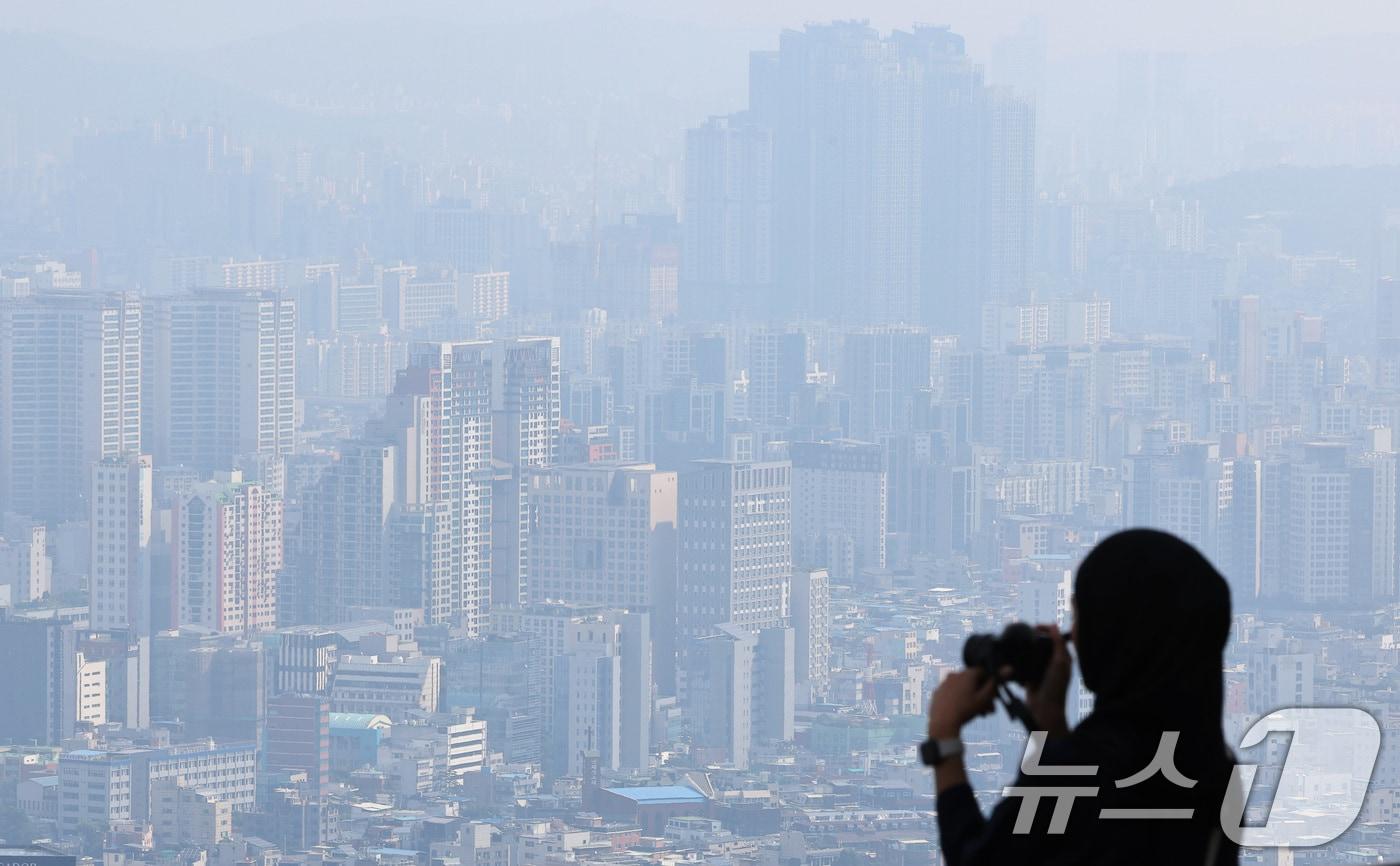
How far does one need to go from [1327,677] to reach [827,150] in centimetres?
1181

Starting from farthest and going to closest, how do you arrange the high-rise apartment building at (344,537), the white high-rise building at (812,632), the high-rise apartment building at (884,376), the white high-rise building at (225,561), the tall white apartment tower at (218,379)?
the high-rise apartment building at (884,376) → the tall white apartment tower at (218,379) → the high-rise apartment building at (344,537) → the white high-rise building at (225,561) → the white high-rise building at (812,632)

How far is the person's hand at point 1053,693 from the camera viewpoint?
55 cm

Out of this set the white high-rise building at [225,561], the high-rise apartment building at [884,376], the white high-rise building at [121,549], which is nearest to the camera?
the white high-rise building at [121,549]

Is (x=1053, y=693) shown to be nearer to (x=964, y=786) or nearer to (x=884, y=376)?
(x=964, y=786)

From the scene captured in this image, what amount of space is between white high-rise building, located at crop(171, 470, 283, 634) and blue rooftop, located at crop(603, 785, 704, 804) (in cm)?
366

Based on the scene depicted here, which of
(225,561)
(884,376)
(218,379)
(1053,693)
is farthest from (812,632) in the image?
(1053,693)

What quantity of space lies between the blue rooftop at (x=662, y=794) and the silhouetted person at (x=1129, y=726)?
1060 cm

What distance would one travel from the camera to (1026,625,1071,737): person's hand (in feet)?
1.82

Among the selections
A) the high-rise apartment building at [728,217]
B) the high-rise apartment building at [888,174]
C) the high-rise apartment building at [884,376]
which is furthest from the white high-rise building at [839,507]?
the high-rise apartment building at [888,174]

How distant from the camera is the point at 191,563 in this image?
46.9 feet

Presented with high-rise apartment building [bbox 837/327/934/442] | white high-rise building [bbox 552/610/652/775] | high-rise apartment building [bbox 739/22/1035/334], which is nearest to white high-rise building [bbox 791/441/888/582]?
high-rise apartment building [bbox 837/327/934/442]

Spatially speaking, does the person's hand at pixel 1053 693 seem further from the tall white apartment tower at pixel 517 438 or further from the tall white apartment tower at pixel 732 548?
the tall white apartment tower at pixel 517 438

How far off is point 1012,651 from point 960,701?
0.02m

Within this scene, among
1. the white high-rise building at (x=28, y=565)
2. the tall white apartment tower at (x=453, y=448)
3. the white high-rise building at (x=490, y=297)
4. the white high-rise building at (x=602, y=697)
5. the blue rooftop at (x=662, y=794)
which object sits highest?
the white high-rise building at (x=490, y=297)
